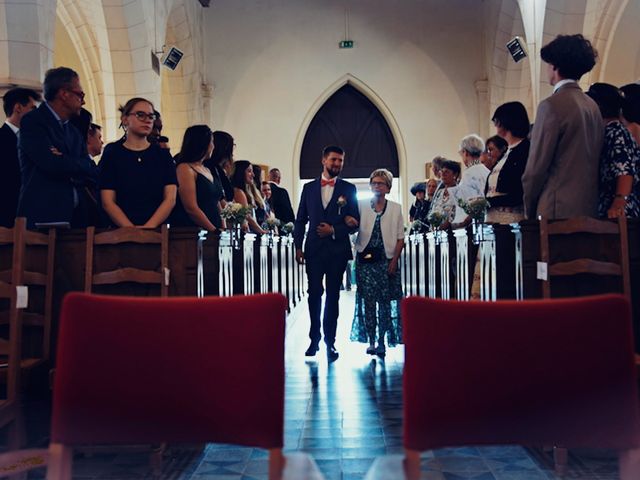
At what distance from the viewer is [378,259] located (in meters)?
5.41

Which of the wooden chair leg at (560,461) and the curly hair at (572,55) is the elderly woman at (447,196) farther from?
the wooden chair leg at (560,461)

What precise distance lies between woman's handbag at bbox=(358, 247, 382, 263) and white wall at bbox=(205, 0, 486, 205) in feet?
30.2

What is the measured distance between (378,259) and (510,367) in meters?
4.08

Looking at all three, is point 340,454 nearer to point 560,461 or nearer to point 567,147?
point 560,461

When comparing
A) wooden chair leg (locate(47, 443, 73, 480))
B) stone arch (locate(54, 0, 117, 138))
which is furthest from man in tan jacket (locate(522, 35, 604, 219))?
stone arch (locate(54, 0, 117, 138))

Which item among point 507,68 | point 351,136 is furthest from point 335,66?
point 507,68

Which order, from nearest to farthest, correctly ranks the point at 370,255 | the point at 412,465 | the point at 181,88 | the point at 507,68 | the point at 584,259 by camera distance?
Result: 1. the point at 412,465
2. the point at 584,259
3. the point at 370,255
4. the point at 181,88
5. the point at 507,68

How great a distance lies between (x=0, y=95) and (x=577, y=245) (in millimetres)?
5024

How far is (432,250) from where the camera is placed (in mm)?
5961

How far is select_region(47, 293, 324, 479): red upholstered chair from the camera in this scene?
1.37m

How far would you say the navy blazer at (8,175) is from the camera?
12.9 ft

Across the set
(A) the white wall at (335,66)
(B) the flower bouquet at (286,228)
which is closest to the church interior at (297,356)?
(B) the flower bouquet at (286,228)

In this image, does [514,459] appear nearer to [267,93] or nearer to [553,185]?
[553,185]

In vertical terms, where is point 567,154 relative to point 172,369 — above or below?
above
